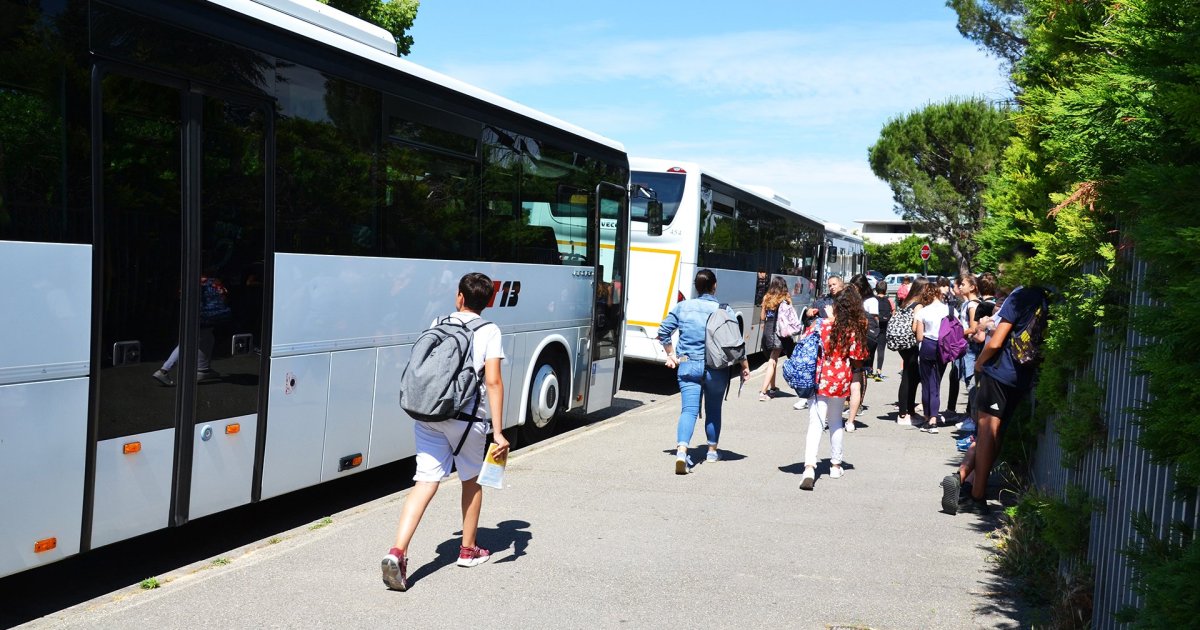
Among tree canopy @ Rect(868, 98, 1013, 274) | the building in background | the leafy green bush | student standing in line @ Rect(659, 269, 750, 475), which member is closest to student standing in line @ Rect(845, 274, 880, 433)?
student standing in line @ Rect(659, 269, 750, 475)

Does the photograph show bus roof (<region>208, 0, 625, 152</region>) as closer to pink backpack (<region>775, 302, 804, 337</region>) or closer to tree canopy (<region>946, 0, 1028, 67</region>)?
pink backpack (<region>775, 302, 804, 337</region>)

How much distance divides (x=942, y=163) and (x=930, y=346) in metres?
36.3

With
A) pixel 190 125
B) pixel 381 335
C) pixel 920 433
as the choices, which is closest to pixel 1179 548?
pixel 190 125

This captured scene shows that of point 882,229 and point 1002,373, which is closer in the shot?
point 1002,373

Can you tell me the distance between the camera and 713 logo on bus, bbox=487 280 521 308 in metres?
9.57

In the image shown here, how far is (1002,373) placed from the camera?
7.47 metres

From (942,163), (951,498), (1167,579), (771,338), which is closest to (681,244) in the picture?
(771,338)

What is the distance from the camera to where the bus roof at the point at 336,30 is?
6.57m

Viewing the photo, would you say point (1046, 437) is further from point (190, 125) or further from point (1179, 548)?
point (190, 125)

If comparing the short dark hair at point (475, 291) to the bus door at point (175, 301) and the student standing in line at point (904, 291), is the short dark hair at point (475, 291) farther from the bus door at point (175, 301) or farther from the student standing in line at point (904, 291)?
the student standing in line at point (904, 291)

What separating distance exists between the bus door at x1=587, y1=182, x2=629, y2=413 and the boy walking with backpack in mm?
6035

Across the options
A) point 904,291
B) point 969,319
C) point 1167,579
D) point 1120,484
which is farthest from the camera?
point 904,291

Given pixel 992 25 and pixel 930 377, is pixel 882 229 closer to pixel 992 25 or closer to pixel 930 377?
pixel 992 25

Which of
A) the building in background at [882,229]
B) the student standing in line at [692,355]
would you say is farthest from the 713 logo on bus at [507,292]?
the building in background at [882,229]
